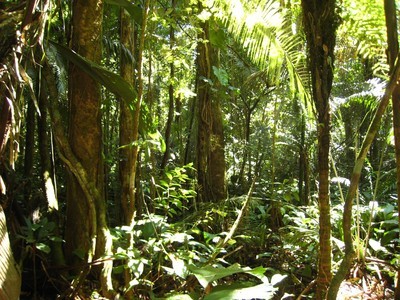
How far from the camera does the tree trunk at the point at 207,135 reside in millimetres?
5207

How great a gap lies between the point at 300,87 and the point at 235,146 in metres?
3.96

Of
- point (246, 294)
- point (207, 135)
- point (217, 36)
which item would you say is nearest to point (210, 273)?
point (246, 294)

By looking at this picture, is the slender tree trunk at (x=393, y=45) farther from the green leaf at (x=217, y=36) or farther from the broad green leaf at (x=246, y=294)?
the green leaf at (x=217, y=36)

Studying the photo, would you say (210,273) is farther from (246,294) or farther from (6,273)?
(6,273)

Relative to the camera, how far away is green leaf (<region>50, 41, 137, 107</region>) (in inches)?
110

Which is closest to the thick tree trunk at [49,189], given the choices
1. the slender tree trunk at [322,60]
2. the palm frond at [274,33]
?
the palm frond at [274,33]

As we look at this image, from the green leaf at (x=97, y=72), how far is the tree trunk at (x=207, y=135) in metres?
2.19

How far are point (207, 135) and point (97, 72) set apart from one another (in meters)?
2.57

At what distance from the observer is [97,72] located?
2.86 m

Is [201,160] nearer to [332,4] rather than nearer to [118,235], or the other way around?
[118,235]

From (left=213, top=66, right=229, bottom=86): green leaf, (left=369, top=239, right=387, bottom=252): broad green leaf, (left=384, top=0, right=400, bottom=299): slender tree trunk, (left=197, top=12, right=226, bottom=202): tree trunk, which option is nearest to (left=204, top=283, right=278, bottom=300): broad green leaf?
(left=384, top=0, right=400, bottom=299): slender tree trunk

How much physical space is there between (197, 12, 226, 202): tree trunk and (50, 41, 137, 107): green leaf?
7.20 ft

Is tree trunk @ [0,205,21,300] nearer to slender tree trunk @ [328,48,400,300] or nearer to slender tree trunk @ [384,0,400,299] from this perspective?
slender tree trunk @ [328,48,400,300]

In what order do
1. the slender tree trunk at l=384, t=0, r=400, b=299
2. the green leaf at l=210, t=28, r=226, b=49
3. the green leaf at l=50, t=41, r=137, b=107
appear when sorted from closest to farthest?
1. the slender tree trunk at l=384, t=0, r=400, b=299
2. the green leaf at l=50, t=41, r=137, b=107
3. the green leaf at l=210, t=28, r=226, b=49
